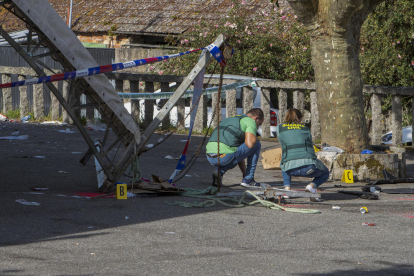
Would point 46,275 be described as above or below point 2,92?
below

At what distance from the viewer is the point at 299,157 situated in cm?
734

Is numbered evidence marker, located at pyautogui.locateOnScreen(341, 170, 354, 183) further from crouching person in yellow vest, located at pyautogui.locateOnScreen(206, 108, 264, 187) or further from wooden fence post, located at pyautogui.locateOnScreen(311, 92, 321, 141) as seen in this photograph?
wooden fence post, located at pyautogui.locateOnScreen(311, 92, 321, 141)

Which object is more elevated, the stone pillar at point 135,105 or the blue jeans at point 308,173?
the stone pillar at point 135,105

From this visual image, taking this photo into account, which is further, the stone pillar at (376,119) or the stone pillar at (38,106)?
the stone pillar at (38,106)

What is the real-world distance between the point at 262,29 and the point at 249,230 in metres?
12.9

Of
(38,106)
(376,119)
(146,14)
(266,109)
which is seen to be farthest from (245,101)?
(146,14)

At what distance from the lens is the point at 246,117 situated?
8141 mm

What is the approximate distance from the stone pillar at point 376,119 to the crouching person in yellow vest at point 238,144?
186 inches

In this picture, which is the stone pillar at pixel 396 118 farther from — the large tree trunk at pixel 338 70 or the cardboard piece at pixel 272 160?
the cardboard piece at pixel 272 160

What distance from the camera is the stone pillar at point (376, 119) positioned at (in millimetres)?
12148

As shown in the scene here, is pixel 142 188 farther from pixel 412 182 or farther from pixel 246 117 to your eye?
pixel 412 182

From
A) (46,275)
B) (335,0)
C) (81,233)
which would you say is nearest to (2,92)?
(335,0)

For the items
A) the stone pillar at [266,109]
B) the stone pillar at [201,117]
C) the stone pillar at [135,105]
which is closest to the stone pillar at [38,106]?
the stone pillar at [135,105]

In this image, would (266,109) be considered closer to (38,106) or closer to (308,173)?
(308,173)
